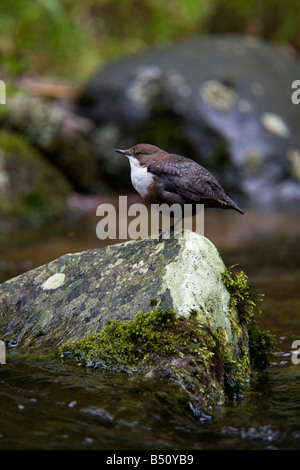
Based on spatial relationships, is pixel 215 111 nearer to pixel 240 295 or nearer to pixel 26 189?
pixel 26 189

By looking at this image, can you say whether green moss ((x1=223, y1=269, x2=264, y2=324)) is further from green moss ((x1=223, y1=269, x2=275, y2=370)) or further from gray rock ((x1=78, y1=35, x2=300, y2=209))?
gray rock ((x1=78, y1=35, x2=300, y2=209))

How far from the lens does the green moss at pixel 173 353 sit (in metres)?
2.81

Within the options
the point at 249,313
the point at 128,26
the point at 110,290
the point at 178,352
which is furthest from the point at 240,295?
the point at 128,26

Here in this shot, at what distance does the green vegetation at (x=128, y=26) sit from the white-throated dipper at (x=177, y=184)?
8294 mm

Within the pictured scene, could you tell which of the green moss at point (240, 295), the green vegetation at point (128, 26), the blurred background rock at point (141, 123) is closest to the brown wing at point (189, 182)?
the green moss at point (240, 295)

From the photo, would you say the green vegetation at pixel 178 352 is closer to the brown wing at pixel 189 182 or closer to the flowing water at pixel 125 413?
the flowing water at pixel 125 413

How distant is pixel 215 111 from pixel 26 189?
3.20 metres

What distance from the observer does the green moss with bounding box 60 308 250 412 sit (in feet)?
9.23

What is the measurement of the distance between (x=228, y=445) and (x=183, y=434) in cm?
21

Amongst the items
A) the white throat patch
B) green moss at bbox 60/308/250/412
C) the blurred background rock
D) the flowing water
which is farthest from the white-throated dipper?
the blurred background rock

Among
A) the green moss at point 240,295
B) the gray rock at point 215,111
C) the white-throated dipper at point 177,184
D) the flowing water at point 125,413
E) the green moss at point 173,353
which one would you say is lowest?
the flowing water at point 125,413

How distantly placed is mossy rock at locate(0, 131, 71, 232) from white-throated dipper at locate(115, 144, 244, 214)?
162 inches

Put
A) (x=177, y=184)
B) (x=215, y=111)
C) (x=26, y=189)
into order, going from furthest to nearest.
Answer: (x=215, y=111)
(x=26, y=189)
(x=177, y=184)

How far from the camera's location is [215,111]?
8.77 metres
